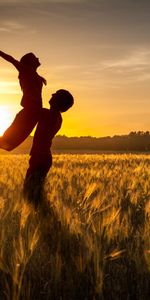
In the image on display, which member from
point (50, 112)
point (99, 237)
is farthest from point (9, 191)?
point (99, 237)

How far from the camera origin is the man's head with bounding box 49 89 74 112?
5547mm

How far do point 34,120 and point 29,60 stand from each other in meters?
0.58

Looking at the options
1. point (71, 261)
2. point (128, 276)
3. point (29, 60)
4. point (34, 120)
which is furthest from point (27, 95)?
point (128, 276)

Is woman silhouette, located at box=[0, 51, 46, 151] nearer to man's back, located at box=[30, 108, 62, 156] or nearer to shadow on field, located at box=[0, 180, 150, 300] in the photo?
man's back, located at box=[30, 108, 62, 156]

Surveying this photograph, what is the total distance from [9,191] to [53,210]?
5.33 feet

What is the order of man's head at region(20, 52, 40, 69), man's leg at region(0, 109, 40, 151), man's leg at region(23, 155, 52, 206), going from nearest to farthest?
man's leg at region(0, 109, 40, 151) → man's head at region(20, 52, 40, 69) → man's leg at region(23, 155, 52, 206)

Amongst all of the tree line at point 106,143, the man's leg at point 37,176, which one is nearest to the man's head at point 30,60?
the man's leg at point 37,176

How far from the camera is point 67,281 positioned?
2779 millimetres

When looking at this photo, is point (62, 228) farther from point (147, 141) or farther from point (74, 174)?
point (147, 141)

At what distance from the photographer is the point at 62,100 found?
5535mm

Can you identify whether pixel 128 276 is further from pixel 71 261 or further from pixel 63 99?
pixel 63 99

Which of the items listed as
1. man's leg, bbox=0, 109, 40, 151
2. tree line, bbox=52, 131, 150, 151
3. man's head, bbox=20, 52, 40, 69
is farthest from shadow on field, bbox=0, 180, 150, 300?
tree line, bbox=52, 131, 150, 151

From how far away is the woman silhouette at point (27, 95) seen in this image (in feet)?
16.6

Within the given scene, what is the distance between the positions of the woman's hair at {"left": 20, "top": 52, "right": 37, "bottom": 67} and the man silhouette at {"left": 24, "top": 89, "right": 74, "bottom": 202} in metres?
0.44
